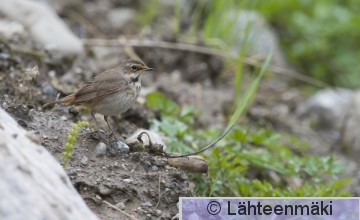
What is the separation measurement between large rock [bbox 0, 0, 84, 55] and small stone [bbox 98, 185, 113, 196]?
2.78 m

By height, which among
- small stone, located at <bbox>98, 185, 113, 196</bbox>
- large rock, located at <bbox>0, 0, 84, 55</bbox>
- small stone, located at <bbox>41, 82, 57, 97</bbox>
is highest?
large rock, located at <bbox>0, 0, 84, 55</bbox>

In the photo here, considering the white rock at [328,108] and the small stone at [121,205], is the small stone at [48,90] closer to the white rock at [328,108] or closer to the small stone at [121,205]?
the small stone at [121,205]

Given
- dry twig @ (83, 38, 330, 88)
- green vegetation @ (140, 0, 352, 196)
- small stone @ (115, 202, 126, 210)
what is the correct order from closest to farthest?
small stone @ (115, 202, 126, 210)
green vegetation @ (140, 0, 352, 196)
dry twig @ (83, 38, 330, 88)

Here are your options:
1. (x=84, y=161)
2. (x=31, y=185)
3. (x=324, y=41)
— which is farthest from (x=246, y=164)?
(x=324, y=41)

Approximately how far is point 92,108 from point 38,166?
1.79 metres

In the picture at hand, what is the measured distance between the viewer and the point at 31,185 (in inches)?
131

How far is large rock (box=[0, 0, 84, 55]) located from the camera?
6.87m

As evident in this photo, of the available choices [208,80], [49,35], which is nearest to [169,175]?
[49,35]

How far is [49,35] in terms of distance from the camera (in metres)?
6.96

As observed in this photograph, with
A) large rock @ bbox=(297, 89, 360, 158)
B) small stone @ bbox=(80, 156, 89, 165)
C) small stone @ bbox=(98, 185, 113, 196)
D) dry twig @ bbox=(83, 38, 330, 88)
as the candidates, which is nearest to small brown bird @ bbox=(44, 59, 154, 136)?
small stone @ bbox=(80, 156, 89, 165)

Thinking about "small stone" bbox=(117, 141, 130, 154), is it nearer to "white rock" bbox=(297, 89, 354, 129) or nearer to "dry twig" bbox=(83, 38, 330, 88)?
"dry twig" bbox=(83, 38, 330, 88)

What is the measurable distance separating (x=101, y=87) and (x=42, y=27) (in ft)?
6.66

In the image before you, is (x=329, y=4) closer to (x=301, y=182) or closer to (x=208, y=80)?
(x=208, y=80)

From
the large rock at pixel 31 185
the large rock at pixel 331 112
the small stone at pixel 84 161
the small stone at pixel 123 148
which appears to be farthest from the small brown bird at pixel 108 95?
the large rock at pixel 331 112
